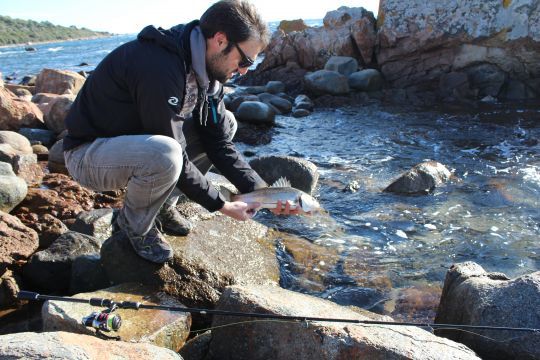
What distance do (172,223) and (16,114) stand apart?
8586 mm

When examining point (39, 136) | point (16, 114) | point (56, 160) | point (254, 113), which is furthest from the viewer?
point (254, 113)

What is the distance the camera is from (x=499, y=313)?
365 centimetres

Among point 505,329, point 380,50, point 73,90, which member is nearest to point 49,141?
point 73,90

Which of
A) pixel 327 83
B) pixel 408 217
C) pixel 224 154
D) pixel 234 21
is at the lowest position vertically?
pixel 408 217

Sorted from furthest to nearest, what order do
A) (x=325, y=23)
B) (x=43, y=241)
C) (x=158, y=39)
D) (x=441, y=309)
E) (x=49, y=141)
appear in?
(x=325, y=23), (x=49, y=141), (x=43, y=241), (x=441, y=309), (x=158, y=39)

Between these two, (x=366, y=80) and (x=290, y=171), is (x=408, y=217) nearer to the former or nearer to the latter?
(x=290, y=171)

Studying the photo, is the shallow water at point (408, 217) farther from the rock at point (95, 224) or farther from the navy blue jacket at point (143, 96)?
the navy blue jacket at point (143, 96)

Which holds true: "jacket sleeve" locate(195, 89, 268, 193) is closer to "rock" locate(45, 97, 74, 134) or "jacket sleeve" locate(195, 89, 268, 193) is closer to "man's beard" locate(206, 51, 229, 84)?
"man's beard" locate(206, 51, 229, 84)

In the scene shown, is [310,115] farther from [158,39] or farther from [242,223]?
[158,39]

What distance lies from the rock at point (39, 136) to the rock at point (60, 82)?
18.2 ft

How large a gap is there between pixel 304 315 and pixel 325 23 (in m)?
19.4

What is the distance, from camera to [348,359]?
307 centimetres

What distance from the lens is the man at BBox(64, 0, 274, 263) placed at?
3.68 meters

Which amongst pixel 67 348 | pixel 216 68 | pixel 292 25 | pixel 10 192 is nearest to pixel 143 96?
pixel 216 68
